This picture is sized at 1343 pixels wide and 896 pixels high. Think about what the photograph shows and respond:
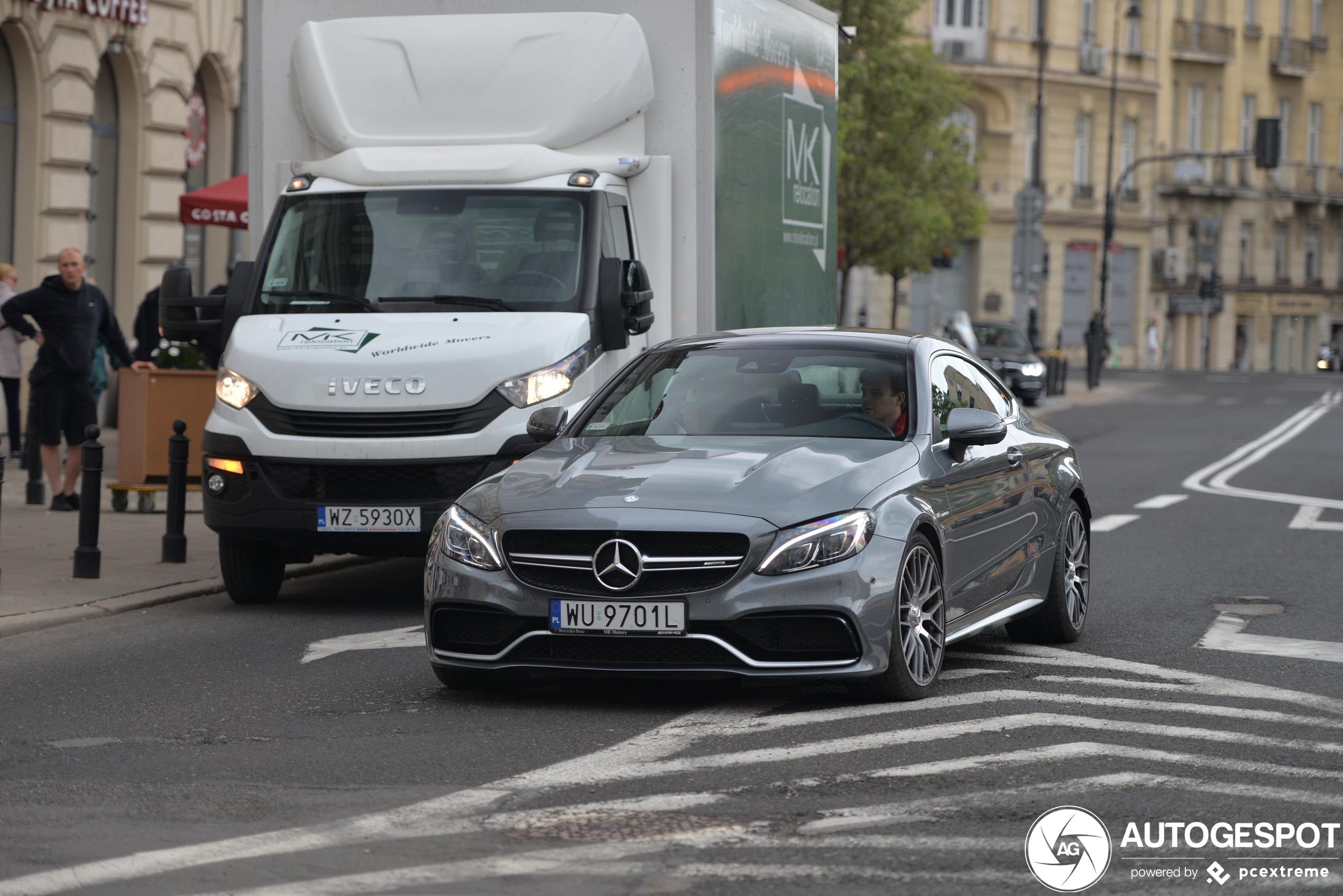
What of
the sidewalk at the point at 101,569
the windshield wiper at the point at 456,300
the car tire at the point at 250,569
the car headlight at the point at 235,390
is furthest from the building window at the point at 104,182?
the windshield wiper at the point at 456,300

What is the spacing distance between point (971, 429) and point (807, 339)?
945 millimetres

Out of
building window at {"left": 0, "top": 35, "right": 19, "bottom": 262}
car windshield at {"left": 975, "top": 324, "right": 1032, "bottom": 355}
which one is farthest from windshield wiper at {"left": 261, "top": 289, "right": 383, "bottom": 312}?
car windshield at {"left": 975, "top": 324, "right": 1032, "bottom": 355}

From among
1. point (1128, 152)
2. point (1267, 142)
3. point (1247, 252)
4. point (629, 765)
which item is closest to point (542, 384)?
point (629, 765)

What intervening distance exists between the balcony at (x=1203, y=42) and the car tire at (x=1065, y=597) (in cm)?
6950

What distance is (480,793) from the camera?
6172 millimetres

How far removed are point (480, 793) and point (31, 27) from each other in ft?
57.5

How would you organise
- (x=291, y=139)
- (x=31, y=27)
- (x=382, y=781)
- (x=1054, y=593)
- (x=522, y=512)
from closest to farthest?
(x=382, y=781), (x=522, y=512), (x=1054, y=593), (x=291, y=139), (x=31, y=27)

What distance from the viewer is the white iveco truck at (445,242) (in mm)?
10555

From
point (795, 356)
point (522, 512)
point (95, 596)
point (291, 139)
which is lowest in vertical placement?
point (95, 596)

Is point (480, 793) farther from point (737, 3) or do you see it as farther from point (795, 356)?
point (737, 3)

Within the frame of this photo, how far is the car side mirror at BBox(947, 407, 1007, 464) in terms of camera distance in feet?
27.1

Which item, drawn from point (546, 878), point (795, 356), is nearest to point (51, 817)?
point (546, 878)

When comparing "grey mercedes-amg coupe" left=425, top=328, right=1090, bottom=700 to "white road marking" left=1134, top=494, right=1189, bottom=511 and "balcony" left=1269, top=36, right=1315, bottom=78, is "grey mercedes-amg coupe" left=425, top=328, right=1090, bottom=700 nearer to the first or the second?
"white road marking" left=1134, top=494, right=1189, bottom=511

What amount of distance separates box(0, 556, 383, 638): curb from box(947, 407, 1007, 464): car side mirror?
4649 mm
